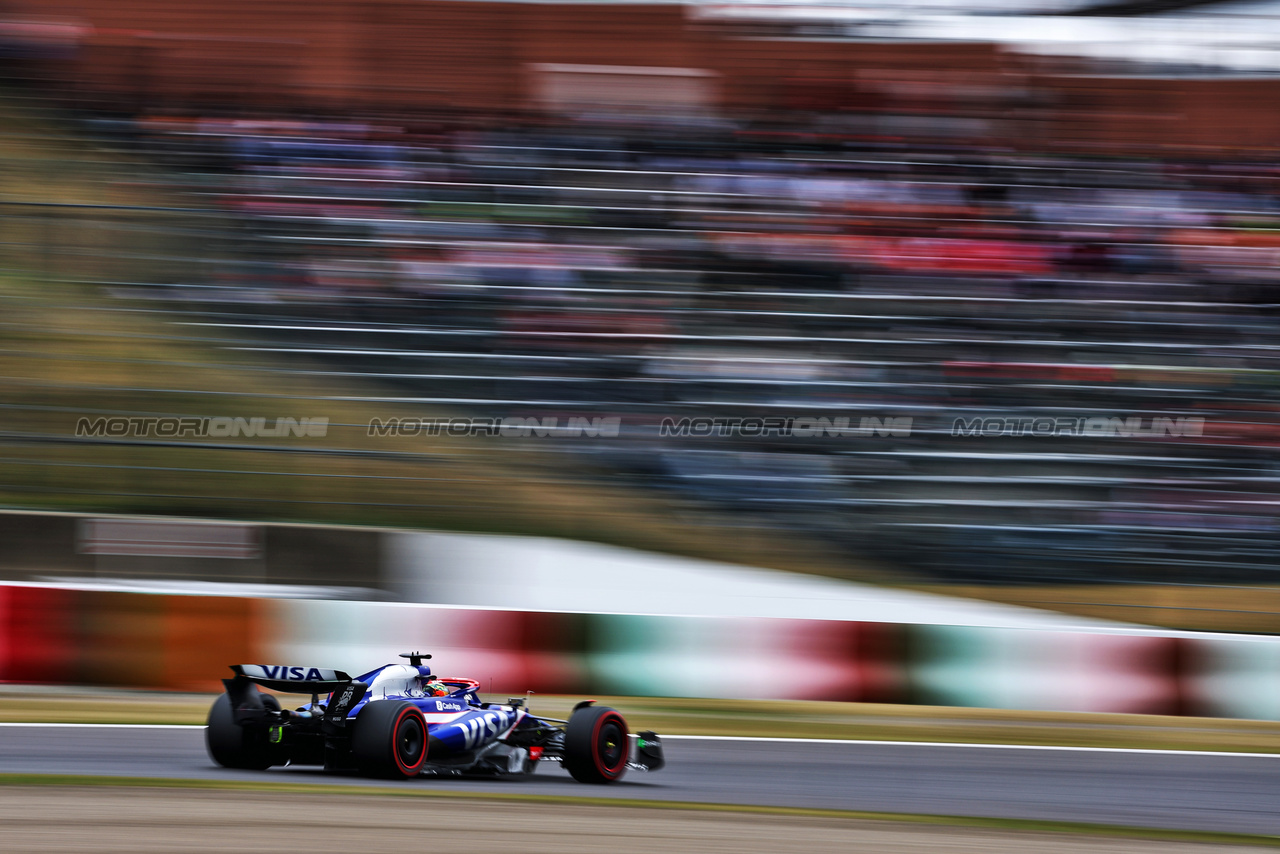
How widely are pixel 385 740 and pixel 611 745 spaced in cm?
82

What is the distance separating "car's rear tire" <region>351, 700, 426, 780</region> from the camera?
175 inches

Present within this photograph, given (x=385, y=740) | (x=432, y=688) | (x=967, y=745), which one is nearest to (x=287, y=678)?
(x=385, y=740)

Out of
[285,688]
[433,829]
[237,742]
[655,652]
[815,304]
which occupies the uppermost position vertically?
[815,304]

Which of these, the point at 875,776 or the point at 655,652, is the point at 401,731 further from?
the point at 655,652

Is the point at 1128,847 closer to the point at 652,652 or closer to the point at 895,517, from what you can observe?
the point at 652,652

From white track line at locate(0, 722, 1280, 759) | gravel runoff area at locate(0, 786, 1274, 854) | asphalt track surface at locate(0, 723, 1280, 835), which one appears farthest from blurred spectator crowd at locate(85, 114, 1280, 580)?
gravel runoff area at locate(0, 786, 1274, 854)

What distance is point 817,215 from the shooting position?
10070 millimetres

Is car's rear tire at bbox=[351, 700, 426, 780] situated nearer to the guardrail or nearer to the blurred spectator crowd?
the guardrail

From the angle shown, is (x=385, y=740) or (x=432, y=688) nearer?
(x=385, y=740)

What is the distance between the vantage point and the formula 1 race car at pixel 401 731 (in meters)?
4.49

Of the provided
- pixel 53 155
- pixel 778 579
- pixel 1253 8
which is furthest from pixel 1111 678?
pixel 53 155

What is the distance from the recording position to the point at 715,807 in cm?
458

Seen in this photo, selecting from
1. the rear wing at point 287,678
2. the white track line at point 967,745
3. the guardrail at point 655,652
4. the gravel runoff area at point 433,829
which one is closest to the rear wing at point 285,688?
the rear wing at point 287,678

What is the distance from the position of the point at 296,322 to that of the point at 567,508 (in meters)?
2.18
